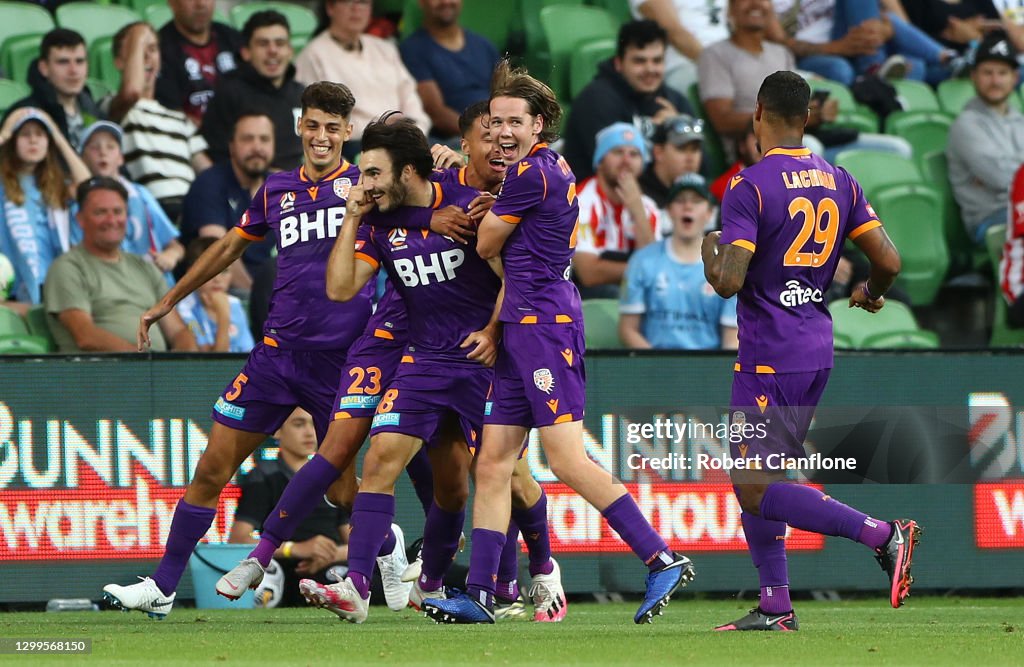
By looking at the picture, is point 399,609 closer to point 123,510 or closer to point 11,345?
point 123,510

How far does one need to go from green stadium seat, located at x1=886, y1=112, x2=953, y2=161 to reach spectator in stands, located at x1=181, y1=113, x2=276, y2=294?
6223 millimetres

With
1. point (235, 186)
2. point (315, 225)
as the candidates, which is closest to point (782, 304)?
point (315, 225)

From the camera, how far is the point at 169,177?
12820 mm

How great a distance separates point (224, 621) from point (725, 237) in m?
3.41

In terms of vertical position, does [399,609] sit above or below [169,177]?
below

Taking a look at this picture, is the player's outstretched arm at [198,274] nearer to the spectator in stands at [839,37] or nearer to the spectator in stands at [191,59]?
the spectator in stands at [191,59]

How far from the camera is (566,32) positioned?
49.1 feet

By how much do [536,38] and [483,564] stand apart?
8.53 meters

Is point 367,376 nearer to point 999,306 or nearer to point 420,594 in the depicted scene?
point 420,594

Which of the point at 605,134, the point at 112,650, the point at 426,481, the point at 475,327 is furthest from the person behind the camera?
the point at 605,134

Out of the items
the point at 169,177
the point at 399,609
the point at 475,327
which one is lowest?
the point at 399,609

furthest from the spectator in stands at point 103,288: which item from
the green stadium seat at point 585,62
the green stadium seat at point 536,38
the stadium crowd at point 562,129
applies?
the green stadium seat at point 536,38

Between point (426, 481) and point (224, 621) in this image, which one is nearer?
point (224, 621)

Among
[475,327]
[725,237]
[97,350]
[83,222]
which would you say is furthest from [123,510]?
[725,237]
